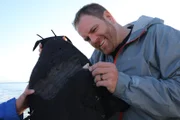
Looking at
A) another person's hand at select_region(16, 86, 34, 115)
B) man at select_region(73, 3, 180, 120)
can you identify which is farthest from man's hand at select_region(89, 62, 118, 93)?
another person's hand at select_region(16, 86, 34, 115)

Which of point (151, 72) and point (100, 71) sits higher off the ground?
point (100, 71)

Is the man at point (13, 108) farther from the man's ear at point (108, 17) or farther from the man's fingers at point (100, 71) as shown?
the man's ear at point (108, 17)

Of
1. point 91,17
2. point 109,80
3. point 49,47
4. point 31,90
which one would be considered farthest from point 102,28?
point 31,90

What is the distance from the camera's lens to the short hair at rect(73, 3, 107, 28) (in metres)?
2.55

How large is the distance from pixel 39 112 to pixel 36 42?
0.69m

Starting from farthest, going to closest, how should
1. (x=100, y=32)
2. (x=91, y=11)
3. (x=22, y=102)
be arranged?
1. (x=91, y=11)
2. (x=100, y=32)
3. (x=22, y=102)

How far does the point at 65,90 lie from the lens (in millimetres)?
1877

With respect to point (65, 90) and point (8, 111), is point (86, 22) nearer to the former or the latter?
point (65, 90)

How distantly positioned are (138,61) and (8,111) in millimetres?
1197

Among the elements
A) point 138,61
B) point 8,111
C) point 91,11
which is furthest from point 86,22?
point 8,111

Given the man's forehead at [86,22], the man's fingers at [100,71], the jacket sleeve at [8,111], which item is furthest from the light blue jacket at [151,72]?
the jacket sleeve at [8,111]

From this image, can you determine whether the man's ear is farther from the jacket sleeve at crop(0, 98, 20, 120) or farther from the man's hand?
the jacket sleeve at crop(0, 98, 20, 120)

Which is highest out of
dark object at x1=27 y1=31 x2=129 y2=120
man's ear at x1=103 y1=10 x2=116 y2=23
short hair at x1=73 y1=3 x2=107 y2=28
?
short hair at x1=73 y1=3 x2=107 y2=28

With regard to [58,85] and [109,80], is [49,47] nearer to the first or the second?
[58,85]
